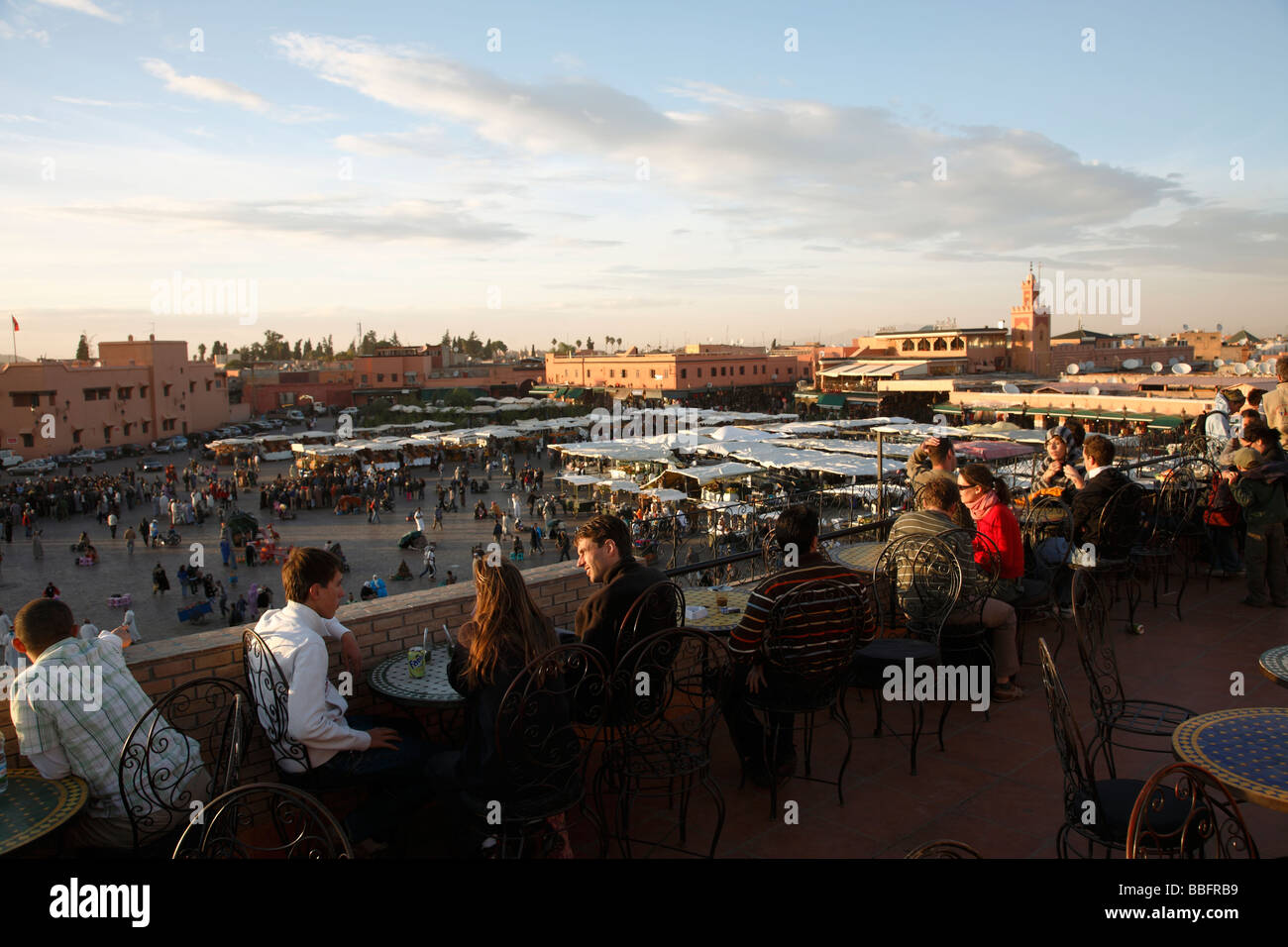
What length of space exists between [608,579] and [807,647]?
74 cm

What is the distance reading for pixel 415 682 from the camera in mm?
3039

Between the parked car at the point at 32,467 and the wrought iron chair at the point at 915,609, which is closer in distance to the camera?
the wrought iron chair at the point at 915,609

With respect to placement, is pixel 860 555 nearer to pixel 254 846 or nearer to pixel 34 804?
pixel 254 846

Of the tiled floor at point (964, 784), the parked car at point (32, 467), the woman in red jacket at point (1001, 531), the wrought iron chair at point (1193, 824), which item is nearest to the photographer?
the wrought iron chair at point (1193, 824)

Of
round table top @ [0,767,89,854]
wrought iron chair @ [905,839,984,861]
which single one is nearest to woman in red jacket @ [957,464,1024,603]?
wrought iron chair @ [905,839,984,861]

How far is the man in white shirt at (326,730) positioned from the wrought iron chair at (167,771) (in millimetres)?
171

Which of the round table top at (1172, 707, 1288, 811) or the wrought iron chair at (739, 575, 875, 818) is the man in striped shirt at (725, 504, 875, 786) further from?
the round table top at (1172, 707, 1288, 811)

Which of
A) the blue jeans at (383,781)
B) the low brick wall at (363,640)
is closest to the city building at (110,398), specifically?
the low brick wall at (363,640)

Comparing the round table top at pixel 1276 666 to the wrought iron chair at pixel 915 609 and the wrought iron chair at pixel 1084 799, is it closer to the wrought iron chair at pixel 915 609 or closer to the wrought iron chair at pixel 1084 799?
the wrought iron chair at pixel 1084 799

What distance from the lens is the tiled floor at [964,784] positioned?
8.96ft
